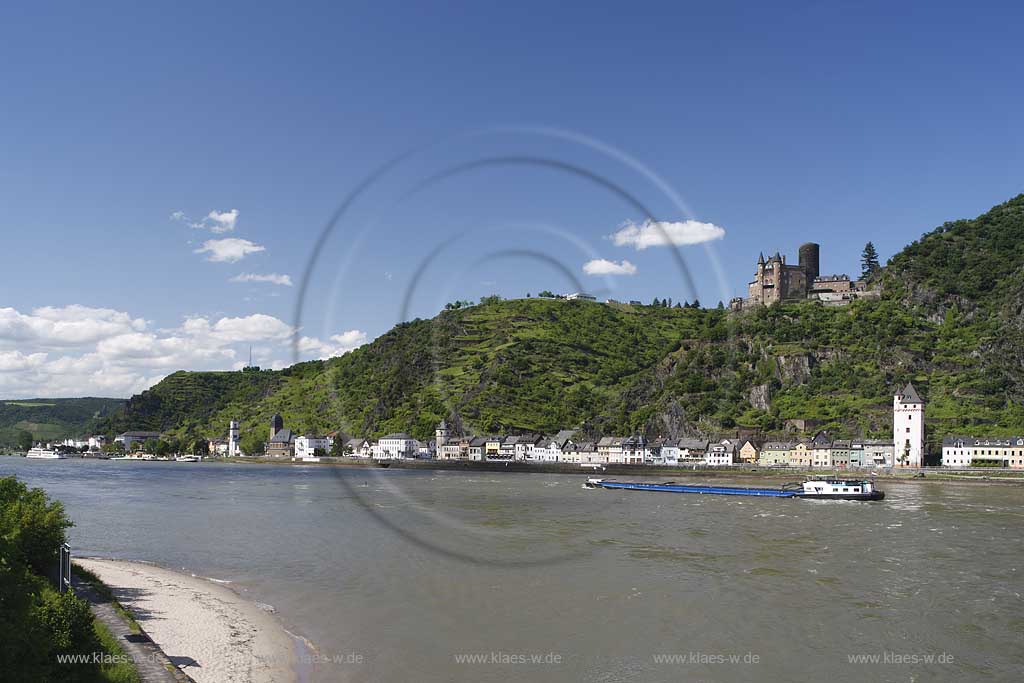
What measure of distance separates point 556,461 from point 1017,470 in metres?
65.0

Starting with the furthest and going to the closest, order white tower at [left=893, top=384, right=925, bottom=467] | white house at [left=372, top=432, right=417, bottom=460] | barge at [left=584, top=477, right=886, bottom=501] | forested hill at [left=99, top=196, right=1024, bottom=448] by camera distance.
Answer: white house at [left=372, top=432, right=417, bottom=460], forested hill at [left=99, top=196, right=1024, bottom=448], white tower at [left=893, top=384, right=925, bottom=467], barge at [left=584, top=477, right=886, bottom=501]

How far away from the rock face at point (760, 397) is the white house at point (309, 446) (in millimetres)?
85309

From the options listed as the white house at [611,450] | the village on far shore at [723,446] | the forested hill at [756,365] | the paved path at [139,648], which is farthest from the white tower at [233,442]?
the paved path at [139,648]

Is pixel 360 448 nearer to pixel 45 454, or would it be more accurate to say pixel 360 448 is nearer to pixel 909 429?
pixel 909 429

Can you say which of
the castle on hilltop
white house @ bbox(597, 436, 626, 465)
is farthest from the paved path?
the castle on hilltop

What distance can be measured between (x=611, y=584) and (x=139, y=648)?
16.3 metres

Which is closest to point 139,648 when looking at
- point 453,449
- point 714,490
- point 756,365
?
point 714,490

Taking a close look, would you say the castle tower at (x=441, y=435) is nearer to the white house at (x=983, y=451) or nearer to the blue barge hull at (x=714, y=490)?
the blue barge hull at (x=714, y=490)

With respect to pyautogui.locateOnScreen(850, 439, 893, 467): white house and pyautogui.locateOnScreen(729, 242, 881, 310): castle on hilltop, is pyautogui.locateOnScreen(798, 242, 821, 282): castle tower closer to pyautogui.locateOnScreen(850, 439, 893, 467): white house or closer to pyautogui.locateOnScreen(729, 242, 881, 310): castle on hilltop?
pyautogui.locateOnScreen(729, 242, 881, 310): castle on hilltop

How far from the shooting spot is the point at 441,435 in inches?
5418

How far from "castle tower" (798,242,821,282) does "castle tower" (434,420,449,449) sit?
317 feet

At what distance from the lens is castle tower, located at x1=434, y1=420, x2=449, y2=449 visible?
13700cm

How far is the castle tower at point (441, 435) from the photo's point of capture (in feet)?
449

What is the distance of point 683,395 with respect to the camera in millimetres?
133250
